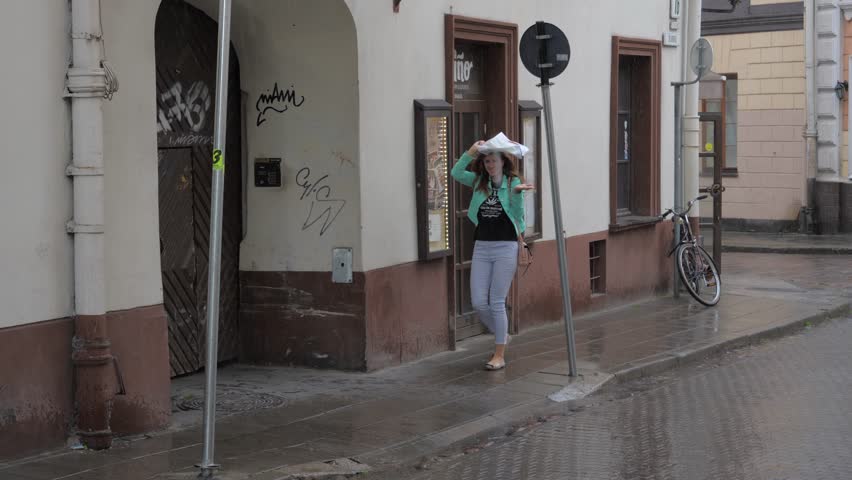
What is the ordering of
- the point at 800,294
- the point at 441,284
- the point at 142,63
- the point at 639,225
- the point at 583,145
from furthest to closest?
the point at 800,294 < the point at 639,225 < the point at 583,145 < the point at 441,284 < the point at 142,63

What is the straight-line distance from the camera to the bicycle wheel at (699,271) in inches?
570

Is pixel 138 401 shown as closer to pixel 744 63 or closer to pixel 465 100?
pixel 465 100

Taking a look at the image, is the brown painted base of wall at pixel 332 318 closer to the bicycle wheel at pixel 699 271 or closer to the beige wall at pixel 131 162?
the beige wall at pixel 131 162

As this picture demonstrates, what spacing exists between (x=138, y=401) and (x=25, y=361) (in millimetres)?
896

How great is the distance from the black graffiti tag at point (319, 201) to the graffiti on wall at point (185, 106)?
908 mm

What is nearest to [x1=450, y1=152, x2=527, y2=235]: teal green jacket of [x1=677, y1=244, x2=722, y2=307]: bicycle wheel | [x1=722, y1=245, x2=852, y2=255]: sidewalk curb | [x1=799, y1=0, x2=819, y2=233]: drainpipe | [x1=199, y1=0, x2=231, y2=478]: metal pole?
[x1=199, y1=0, x2=231, y2=478]: metal pole

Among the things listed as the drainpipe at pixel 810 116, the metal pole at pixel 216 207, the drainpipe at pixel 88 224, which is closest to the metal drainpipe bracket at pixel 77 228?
the drainpipe at pixel 88 224

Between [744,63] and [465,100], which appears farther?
[744,63]

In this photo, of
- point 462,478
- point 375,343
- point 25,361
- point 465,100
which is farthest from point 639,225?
point 25,361

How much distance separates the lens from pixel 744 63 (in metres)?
23.8

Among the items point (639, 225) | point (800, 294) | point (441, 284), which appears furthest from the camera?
point (800, 294)

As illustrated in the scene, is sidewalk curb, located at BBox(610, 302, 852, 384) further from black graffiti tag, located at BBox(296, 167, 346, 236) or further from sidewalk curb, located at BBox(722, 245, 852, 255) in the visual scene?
sidewalk curb, located at BBox(722, 245, 852, 255)

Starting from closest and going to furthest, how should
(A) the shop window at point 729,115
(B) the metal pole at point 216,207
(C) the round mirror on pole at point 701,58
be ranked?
(B) the metal pole at point 216,207
(C) the round mirror on pole at point 701,58
(A) the shop window at point 729,115

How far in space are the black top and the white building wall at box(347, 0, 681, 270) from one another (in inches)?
27.6
